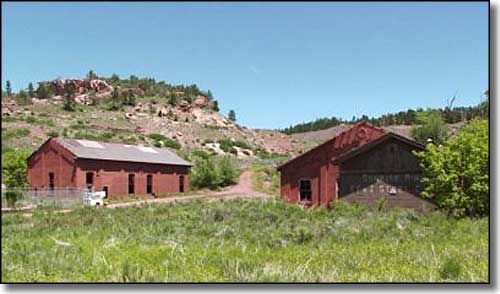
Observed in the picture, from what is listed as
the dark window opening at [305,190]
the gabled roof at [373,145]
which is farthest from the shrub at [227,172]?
the dark window opening at [305,190]

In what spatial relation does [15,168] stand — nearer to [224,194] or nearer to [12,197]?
[12,197]

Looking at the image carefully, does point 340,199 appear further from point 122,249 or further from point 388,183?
point 122,249

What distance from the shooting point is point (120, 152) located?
8.70 metres

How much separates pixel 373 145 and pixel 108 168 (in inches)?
350

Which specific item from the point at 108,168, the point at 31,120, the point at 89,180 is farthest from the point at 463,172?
the point at 31,120

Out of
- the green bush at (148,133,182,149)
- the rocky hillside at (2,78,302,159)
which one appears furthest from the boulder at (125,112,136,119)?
the green bush at (148,133,182,149)

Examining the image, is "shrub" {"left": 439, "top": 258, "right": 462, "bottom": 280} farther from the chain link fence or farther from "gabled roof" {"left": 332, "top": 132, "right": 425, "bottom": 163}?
"gabled roof" {"left": 332, "top": 132, "right": 425, "bottom": 163}

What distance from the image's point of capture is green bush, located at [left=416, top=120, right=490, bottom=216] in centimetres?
1134

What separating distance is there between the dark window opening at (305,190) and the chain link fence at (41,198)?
8304mm

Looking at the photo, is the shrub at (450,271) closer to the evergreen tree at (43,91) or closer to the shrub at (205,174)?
the shrub at (205,174)

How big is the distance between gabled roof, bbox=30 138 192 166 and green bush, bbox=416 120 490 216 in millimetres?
5166

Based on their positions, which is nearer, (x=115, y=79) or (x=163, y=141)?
(x=115, y=79)

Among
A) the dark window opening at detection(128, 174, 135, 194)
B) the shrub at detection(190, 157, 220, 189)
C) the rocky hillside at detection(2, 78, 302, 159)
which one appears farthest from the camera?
the dark window opening at detection(128, 174, 135, 194)

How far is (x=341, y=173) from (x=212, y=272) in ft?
37.3
